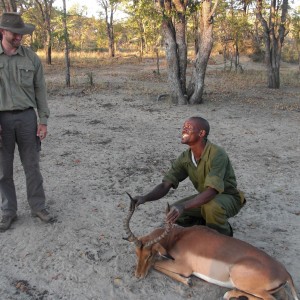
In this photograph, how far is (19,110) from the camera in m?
3.93

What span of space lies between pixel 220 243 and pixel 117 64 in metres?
23.1

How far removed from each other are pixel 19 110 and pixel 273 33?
504 inches

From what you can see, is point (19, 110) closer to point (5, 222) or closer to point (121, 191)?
point (5, 222)

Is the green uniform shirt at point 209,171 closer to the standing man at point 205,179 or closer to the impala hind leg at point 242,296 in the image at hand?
the standing man at point 205,179

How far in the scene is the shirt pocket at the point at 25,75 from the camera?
3832mm

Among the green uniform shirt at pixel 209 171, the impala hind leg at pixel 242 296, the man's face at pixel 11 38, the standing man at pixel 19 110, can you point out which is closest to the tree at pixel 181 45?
the standing man at pixel 19 110

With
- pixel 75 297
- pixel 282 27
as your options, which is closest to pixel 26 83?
pixel 75 297

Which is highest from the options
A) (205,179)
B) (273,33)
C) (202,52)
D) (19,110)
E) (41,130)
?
(273,33)

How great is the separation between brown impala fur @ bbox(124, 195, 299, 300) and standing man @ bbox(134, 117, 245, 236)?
0.23 meters

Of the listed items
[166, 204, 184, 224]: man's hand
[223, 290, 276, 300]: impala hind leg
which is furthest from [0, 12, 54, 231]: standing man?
[223, 290, 276, 300]: impala hind leg

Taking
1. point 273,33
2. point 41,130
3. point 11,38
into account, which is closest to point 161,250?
point 41,130

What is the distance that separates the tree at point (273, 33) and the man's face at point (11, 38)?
12.0 meters

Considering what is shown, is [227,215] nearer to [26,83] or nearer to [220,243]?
→ [220,243]

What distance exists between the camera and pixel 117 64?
2511 centimetres
